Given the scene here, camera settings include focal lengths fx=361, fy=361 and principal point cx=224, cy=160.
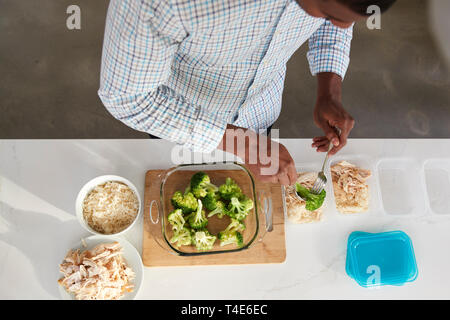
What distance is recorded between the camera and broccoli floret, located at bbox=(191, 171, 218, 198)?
126cm

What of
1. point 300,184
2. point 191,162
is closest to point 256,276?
point 300,184

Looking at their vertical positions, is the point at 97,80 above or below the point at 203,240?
above

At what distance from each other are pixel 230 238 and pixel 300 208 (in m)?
0.28

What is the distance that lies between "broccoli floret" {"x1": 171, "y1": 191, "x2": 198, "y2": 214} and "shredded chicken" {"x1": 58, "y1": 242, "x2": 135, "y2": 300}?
0.84ft

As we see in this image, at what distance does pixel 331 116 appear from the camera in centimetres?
118

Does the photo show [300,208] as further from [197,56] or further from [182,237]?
[197,56]

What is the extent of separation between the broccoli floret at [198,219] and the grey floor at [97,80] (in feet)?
3.42

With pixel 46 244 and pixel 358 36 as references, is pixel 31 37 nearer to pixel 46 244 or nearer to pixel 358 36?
pixel 46 244

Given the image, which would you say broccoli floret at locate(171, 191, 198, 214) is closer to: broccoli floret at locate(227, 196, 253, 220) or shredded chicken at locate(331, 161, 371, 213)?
broccoli floret at locate(227, 196, 253, 220)

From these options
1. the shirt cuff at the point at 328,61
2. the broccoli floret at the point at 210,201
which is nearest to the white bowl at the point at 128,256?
the broccoli floret at the point at 210,201

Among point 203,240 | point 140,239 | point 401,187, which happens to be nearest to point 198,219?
point 203,240

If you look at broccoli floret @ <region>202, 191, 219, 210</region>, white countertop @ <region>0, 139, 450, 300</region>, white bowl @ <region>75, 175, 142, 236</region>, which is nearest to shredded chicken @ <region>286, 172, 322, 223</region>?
white countertop @ <region>0, 139, 450, 300</region>

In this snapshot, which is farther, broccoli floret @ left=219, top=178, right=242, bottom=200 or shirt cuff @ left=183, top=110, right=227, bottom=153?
broccoli floret @ left=219, top=178, right=242, bottom=200

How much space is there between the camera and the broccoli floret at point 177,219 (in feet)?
4.07
